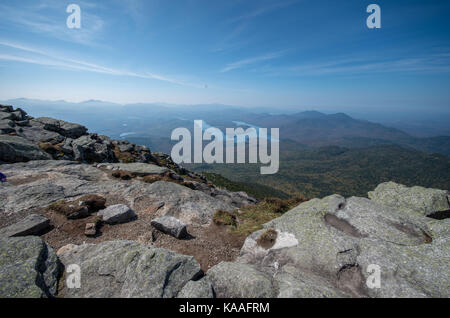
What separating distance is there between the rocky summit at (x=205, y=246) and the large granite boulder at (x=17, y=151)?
5797 mm

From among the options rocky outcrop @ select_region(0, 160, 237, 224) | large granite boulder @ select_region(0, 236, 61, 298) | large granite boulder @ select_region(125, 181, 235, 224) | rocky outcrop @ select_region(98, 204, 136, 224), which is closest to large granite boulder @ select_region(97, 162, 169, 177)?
rocky outcrop @ select_region(0, 160, 237, 224)

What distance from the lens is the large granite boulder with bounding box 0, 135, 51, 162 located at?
18812 mm

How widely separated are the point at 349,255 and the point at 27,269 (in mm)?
12043

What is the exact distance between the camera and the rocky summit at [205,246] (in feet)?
20.1

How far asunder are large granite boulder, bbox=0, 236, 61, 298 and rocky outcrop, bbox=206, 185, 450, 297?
536 centimetres

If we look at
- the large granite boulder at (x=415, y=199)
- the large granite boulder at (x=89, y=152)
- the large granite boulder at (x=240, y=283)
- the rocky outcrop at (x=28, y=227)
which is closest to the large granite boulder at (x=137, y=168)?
the large granite boulder at (x=89, y=152)

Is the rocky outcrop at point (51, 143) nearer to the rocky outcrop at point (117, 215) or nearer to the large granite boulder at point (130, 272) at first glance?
the rocky outcrop at point (117, 215)

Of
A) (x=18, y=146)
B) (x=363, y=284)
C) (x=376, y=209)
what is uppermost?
(x=18, y=146)

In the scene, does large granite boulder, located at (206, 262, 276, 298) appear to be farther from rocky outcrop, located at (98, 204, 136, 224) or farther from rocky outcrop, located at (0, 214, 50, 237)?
rocky outcrop, located at (0, 214, 50, 237)

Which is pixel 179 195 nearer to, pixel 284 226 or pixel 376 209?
pixel 284 226

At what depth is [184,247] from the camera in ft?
32.9
